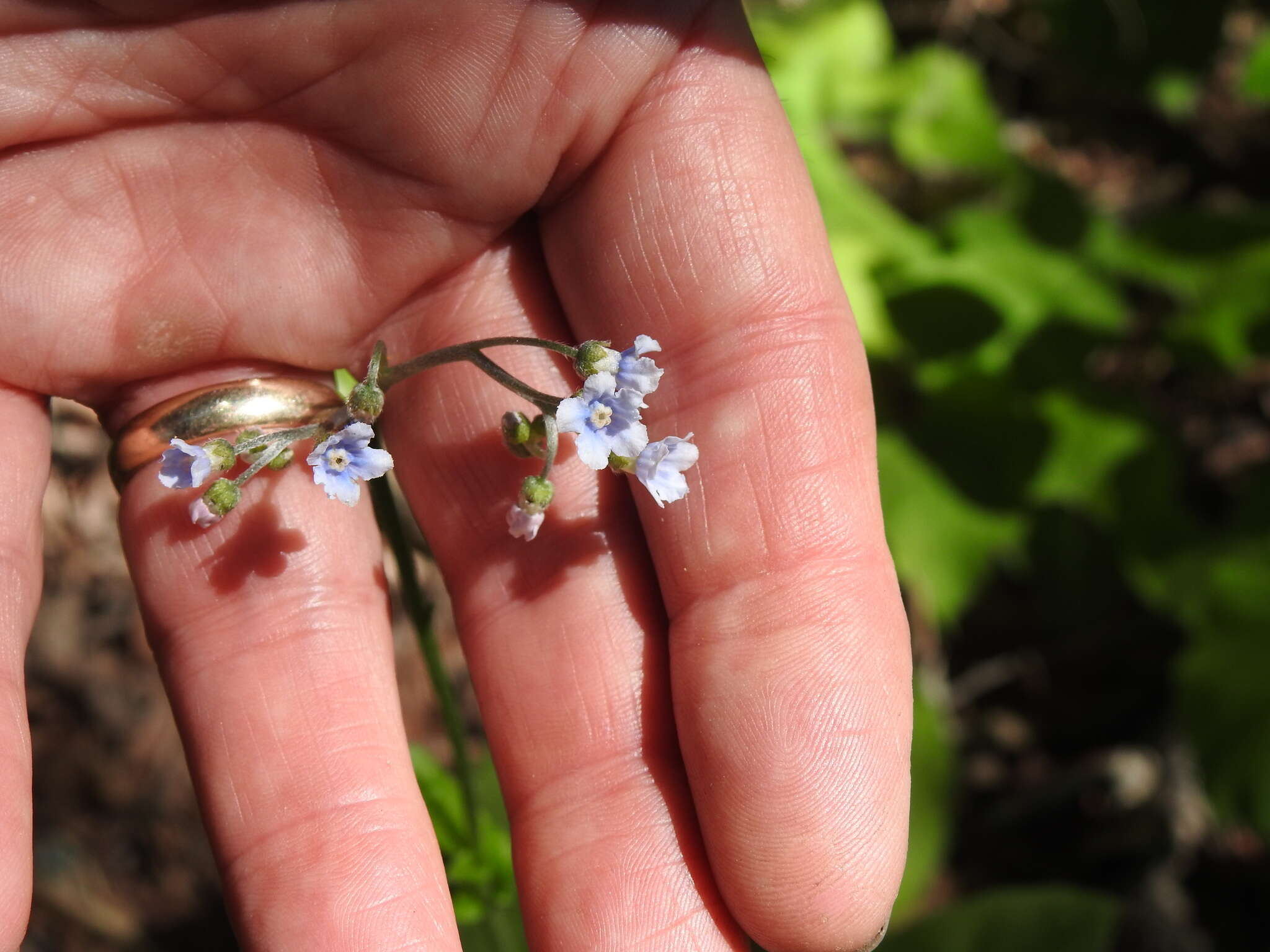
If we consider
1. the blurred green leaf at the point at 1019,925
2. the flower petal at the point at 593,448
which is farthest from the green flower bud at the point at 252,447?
the blurred green leaf at the point at 1019,925

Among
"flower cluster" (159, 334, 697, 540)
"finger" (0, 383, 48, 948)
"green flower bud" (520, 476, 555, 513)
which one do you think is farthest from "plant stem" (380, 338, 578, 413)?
"finger" (0, 383, 48, 948)

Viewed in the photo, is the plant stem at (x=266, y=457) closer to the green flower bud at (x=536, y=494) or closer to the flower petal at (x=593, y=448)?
the green flower bud at (x=536, y=494)

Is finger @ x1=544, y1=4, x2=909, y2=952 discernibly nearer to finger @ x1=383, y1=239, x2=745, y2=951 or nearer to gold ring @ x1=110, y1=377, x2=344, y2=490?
finger @ x1=383, y1=239, x2=745, y2=951

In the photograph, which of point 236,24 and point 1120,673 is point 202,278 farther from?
point 1120,673

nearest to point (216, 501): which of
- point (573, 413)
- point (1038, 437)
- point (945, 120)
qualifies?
point (573, 413)

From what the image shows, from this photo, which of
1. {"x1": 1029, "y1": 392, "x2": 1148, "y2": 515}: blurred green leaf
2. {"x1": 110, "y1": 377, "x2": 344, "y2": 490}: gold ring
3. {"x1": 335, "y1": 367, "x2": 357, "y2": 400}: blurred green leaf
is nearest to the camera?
{"x1": 110, "y1": 377, "x2": 344, "y2": 490}: gold ring

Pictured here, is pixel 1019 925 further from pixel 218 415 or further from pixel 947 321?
pixel 218 415
